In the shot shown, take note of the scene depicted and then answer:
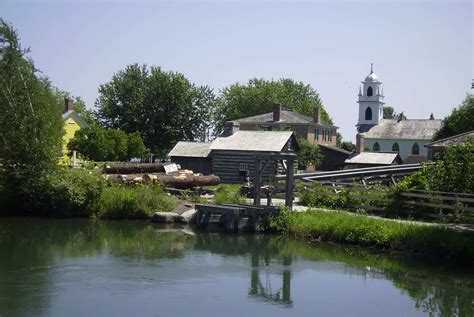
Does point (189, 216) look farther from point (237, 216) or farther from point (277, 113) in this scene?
point (277, 113)

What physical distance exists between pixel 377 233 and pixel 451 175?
5.66 m

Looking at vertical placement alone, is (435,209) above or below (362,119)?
below

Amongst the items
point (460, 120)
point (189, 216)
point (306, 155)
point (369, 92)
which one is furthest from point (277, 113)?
point (189, 216)

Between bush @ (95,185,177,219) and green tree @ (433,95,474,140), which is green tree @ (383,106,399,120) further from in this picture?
bush @ (95,185,177,219)

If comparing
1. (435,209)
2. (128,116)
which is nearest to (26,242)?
(435,209)

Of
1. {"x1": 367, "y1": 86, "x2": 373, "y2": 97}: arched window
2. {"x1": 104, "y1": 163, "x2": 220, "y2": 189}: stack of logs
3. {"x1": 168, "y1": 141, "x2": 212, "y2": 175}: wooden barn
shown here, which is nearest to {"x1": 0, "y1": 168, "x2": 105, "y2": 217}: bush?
{"x1": 104, "y1": 163, "x2": 220, "y2": 189}: stack of logs

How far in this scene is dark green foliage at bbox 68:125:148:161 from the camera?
2176 inches

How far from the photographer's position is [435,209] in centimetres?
2588

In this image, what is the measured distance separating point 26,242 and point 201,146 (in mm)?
27842

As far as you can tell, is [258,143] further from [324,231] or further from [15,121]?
[324,231]

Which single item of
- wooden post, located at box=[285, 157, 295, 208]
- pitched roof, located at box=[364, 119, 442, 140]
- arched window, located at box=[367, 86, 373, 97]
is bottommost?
wooden post, located at box=[285, 157, 295, 208]

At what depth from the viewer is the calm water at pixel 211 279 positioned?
1592cm

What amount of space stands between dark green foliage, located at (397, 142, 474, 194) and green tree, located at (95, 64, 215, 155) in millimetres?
45521

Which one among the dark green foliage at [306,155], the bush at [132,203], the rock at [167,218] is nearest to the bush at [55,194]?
the bush at [132,203]
